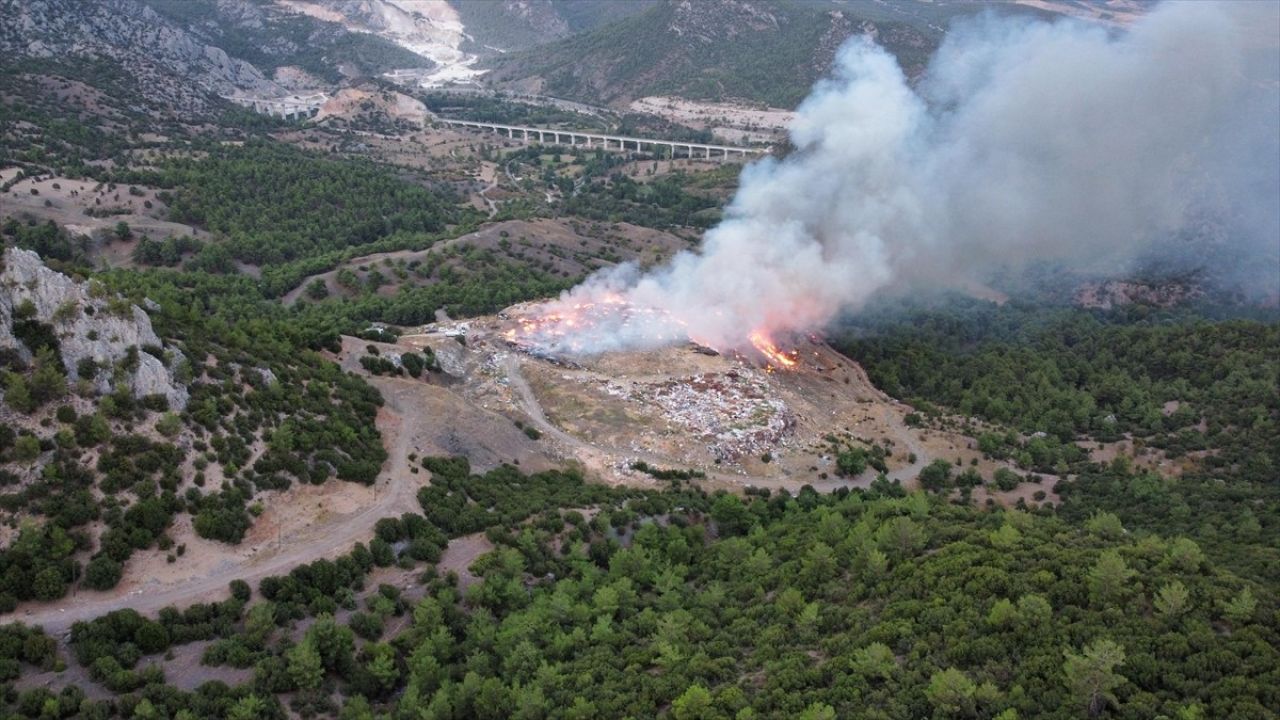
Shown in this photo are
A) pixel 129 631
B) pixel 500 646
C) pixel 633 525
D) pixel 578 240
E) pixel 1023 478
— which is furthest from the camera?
pixel 578 240

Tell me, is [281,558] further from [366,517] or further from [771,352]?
[771,352]

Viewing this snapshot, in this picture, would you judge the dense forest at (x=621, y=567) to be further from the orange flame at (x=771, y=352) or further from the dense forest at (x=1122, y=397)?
the orange flame at (x=771, y=352)

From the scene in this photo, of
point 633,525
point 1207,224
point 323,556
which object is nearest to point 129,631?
point 323,556

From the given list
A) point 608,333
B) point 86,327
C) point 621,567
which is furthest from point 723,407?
point 86,327

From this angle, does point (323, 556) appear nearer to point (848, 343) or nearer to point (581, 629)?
point (581, 629)

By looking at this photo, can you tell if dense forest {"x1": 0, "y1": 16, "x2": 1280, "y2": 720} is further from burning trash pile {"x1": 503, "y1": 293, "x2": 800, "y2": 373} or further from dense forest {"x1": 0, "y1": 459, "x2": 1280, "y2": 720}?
burning trash pile {"x1": 503, "y1": 293, "x2": 800, "y2": 373}

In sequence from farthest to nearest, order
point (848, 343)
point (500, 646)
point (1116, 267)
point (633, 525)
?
point (1116, 267), point (848, 343), point (633, 525), point (500, 646)

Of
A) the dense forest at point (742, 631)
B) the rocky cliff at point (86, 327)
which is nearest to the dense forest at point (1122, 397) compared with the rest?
the dense forest at point (742, 631)
